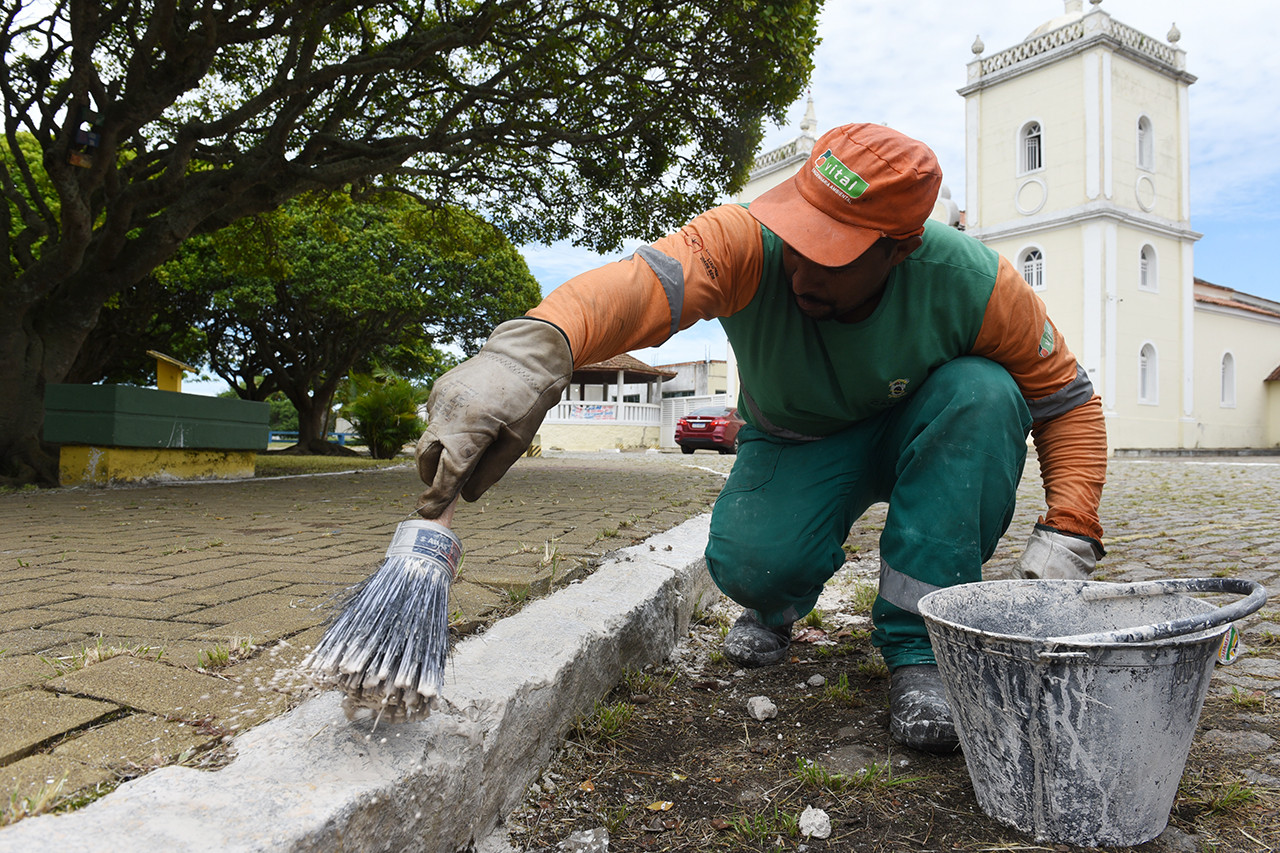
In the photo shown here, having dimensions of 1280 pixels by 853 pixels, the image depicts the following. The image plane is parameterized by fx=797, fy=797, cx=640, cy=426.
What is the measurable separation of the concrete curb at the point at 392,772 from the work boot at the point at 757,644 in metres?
0.44

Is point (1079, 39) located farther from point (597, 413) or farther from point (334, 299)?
point (334, 299)

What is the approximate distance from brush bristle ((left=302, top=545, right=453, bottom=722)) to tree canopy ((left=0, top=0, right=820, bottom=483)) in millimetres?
6304

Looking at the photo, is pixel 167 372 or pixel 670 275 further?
pixel 167 372

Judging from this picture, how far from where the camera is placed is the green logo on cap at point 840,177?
167 centimetres

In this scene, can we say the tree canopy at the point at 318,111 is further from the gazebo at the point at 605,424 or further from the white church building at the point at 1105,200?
the gazebo at the point at 605,424

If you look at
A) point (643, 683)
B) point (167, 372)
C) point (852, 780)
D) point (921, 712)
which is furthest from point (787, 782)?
point (167, 372)

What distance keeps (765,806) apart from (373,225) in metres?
19.9

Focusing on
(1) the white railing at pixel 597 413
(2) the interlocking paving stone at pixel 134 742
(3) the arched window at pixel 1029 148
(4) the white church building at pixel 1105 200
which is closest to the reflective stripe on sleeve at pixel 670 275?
(2) the interlocking paving stone at pixel 134 742

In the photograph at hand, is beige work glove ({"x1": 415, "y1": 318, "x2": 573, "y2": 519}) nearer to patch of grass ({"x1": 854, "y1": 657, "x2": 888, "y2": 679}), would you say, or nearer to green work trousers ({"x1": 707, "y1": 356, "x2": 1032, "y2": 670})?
green work trousers ({"x1": 707, "y1": 356, "x2": 1032, "y2": 670})

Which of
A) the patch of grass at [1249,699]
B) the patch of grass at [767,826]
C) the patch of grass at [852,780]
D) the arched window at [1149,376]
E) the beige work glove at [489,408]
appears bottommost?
the patch of grass at [767,826]

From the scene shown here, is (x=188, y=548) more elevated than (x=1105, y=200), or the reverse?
(x=1105, y=200)

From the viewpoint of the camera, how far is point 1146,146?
69.0 ft

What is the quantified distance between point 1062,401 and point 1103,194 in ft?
69.5

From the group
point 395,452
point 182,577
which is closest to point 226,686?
point 182,577
